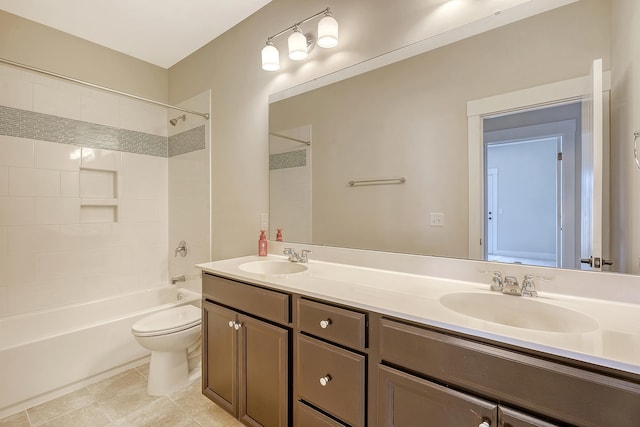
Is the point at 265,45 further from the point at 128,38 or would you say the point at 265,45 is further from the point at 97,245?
the point at 97,245

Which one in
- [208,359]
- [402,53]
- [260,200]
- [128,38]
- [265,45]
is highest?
[128,38]

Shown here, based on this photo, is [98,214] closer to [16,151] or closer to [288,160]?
[16,151]

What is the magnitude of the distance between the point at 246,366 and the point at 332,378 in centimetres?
55

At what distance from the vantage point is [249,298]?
4.63 ft

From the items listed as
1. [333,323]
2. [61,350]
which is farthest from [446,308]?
[61,350]

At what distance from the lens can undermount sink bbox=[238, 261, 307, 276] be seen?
1756mm

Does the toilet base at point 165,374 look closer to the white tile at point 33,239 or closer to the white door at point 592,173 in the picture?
the white tile at point 33,239

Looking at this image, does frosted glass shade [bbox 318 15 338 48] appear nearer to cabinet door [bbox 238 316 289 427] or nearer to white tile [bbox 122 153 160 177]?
cabinet door [bbox 238 316 289 427]

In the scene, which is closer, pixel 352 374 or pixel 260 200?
pixel 352 374

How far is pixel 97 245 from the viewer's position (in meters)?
2.50

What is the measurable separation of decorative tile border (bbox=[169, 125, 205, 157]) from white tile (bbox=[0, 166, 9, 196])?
1172 millimetres

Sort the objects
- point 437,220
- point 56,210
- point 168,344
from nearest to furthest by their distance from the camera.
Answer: point 437,220 → point 168,344 → point 56,210

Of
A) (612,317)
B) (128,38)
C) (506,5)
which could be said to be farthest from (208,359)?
(128,38)

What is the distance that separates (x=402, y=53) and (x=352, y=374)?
1487mm
